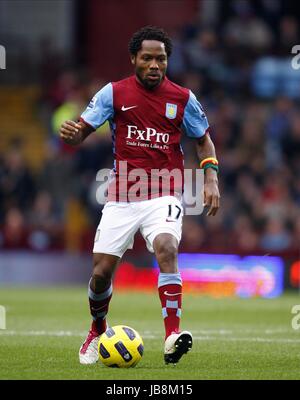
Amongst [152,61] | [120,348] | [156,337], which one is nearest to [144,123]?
[152,61]

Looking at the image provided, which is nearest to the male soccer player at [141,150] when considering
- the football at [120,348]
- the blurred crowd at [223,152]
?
the football at [120,348]

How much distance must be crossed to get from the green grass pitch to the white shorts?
895 mm

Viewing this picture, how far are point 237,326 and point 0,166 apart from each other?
871 cm

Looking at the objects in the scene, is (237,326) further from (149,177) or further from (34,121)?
(34,121)

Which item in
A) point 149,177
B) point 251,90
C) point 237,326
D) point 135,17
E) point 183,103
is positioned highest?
point 135,17

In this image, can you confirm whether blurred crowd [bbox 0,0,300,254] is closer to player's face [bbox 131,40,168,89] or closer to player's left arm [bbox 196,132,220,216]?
player's left arm [bbox 196,132,220,216]

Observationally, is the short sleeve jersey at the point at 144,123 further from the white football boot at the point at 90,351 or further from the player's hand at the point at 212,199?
the white football boot at the point at 90,351

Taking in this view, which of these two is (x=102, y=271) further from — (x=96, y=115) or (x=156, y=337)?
(x=156, y=337)

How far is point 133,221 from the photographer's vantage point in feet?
28.7

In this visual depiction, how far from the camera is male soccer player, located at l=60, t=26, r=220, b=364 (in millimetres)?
8695

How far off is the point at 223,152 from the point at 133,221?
1172cm

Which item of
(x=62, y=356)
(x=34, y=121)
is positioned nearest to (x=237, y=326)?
(x=62, y=356)

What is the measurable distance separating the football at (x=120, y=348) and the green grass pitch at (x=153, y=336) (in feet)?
0.42

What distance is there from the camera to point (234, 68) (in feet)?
73.1
